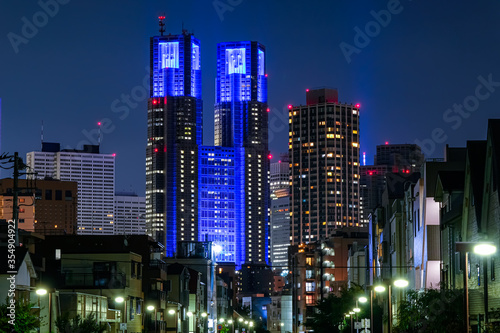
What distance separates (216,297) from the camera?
176 metres

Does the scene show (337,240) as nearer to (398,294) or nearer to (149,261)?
(149,261)

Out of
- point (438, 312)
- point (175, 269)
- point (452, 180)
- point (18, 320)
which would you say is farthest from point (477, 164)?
point (175, 269)

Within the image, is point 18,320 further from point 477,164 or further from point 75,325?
point 477,164

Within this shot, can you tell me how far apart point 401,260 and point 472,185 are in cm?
3637

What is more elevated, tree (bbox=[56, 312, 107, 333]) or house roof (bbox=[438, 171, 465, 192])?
house roof (bbox=[438, 171, 465, 192])

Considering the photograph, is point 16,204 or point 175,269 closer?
point 16,204

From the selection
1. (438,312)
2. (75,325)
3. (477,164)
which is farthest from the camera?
(75,325)

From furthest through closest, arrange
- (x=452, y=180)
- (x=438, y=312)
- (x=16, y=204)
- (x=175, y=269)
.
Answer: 1. (x=175, y=269)
2. (x=16, y=204)
3. (x=452, y=180)
4. (x=438, y=312)

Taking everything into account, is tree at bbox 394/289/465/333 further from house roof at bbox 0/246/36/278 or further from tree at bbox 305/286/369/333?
tree at bbox 305/286/369/333

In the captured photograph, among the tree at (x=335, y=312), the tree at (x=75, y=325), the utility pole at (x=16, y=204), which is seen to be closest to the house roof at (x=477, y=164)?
the utility pole at (x=16, y=204)

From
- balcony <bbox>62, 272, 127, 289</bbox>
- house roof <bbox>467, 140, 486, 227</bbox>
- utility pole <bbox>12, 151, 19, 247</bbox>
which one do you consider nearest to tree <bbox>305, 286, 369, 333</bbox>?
Answer: balcony <bbox>62, 272, 127, 289</bbox>

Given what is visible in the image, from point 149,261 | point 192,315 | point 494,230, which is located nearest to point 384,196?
point 149,261

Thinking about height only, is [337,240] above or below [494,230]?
above

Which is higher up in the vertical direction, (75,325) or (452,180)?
(452,180)
